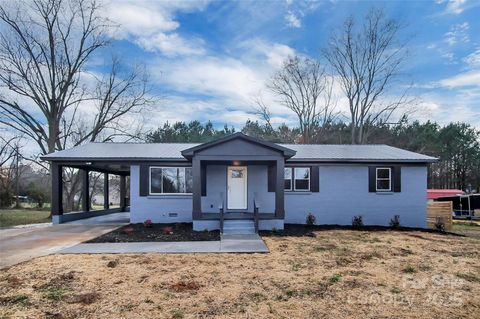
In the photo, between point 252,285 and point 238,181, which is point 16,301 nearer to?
point 252,285

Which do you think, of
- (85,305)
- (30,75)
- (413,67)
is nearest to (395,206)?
(85,305)

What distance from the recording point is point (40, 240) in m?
10.2

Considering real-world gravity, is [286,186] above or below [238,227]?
above

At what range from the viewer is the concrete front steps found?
37.7 feet

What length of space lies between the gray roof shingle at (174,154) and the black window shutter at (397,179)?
456mm

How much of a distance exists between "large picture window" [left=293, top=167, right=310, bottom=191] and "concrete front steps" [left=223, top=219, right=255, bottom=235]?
3309 mm

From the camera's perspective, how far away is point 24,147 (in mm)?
27062

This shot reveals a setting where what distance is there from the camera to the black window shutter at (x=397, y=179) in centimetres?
1447

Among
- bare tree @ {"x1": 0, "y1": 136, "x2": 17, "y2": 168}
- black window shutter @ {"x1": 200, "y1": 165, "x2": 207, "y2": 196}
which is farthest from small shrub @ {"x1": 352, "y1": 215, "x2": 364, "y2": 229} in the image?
bare tree @ {"x1": 0, "y1": 136, "x2": 17, "y2": 168}

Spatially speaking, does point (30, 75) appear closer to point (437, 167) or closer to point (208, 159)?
point (208, 159)

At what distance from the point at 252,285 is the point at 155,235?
6.02 metres

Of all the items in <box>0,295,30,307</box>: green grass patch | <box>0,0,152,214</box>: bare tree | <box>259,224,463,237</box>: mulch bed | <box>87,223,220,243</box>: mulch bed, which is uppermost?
<box>0,0,152,214</box>: bare tree

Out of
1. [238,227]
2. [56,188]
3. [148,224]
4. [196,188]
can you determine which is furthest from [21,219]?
[238,227]

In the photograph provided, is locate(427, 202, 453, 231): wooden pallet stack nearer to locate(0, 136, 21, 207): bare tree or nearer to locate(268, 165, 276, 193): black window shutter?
A: locate(268, 165, 276, 193): black window shutter
